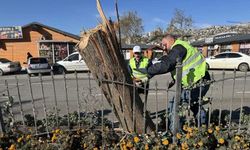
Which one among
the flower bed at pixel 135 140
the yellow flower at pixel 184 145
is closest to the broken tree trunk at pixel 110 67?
the flower bed at pixel 135 140

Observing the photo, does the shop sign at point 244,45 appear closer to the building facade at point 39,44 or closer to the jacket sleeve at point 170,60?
the building facade at point 39,44

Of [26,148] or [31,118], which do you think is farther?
[31,118]

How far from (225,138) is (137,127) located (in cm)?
113

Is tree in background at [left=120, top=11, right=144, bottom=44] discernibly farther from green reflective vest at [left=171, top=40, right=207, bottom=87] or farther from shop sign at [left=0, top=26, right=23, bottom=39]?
green reflective vest at [left=171, top=40, right=207, bottom=87]

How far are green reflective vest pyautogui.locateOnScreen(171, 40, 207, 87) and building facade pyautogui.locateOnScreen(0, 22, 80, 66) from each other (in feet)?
84.9

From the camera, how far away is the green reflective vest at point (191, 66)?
3.49 m

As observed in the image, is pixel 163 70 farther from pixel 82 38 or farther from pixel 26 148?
pixel 26 148

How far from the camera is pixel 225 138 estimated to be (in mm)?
3293

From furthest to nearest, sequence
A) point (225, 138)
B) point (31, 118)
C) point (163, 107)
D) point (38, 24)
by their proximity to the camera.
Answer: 1. point (38, 24)
2. point (163, 107)
3. point (31, 118)
4. point (225, 138)

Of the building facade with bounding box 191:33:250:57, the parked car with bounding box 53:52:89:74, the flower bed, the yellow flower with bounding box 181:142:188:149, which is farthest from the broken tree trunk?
the building facade with bounding box 191:33:250:57

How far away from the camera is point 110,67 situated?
322 centimetres

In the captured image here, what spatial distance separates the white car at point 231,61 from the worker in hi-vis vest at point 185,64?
1576cm

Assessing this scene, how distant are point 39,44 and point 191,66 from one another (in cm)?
2684

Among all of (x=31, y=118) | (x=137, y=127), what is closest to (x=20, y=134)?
(x=31, y=118)
